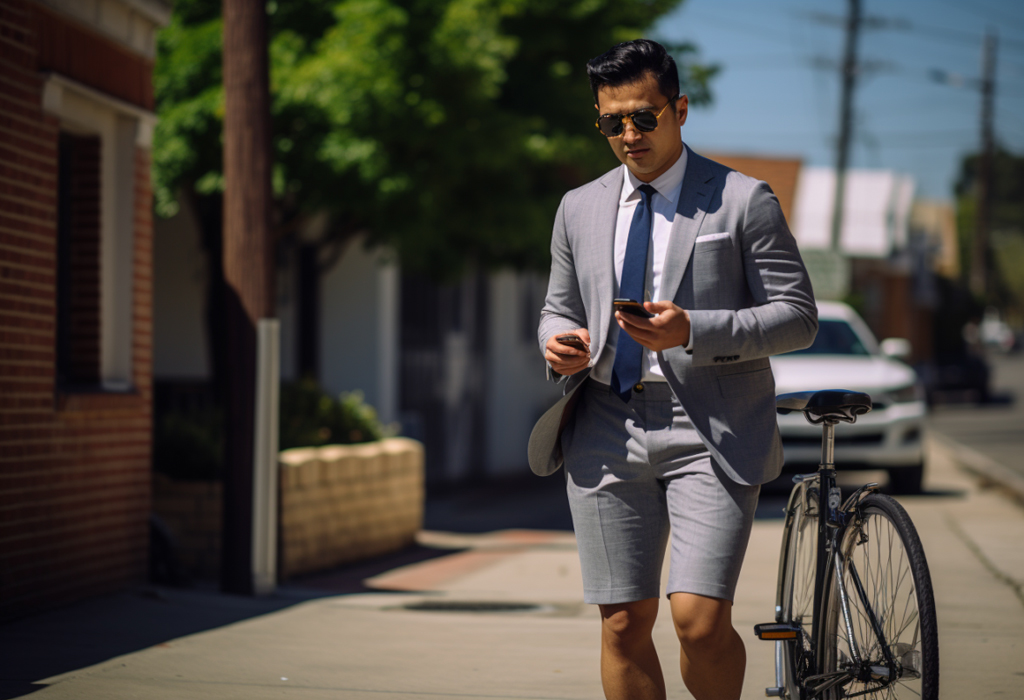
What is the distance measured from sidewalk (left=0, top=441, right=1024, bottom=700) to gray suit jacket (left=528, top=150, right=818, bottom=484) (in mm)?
1827

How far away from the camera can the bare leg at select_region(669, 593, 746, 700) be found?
10.3ft

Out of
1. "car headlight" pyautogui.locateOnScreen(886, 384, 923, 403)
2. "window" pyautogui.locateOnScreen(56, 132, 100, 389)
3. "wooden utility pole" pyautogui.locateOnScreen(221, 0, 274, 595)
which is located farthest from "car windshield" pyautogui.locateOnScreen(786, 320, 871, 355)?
"window" pyautogui.locateOnScreen(56, 132, 100, 389)

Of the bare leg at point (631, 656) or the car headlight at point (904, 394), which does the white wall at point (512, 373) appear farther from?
the bare leg at point (631, 656)

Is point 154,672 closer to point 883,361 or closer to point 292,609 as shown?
point 292,609

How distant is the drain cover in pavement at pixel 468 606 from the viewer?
22.7ft

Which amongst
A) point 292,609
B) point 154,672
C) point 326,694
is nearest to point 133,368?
point 292,609

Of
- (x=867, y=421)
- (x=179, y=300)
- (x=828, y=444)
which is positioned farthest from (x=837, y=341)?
(x=828, y=444)

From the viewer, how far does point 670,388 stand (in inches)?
127

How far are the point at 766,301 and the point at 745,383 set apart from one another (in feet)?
0.71

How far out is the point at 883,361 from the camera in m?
12.5

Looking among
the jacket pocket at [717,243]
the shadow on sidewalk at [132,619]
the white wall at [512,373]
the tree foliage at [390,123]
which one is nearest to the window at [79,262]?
the shadow on sidewalk at [132,619]

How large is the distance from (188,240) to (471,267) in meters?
3.62

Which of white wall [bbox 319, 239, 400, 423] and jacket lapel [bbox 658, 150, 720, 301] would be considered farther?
white wall [bbox 319, 239, 400, 423]

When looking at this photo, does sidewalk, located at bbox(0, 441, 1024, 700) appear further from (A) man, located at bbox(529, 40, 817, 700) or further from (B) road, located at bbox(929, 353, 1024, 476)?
(B) road, located at bbox(929, 353, 1024, 476)
